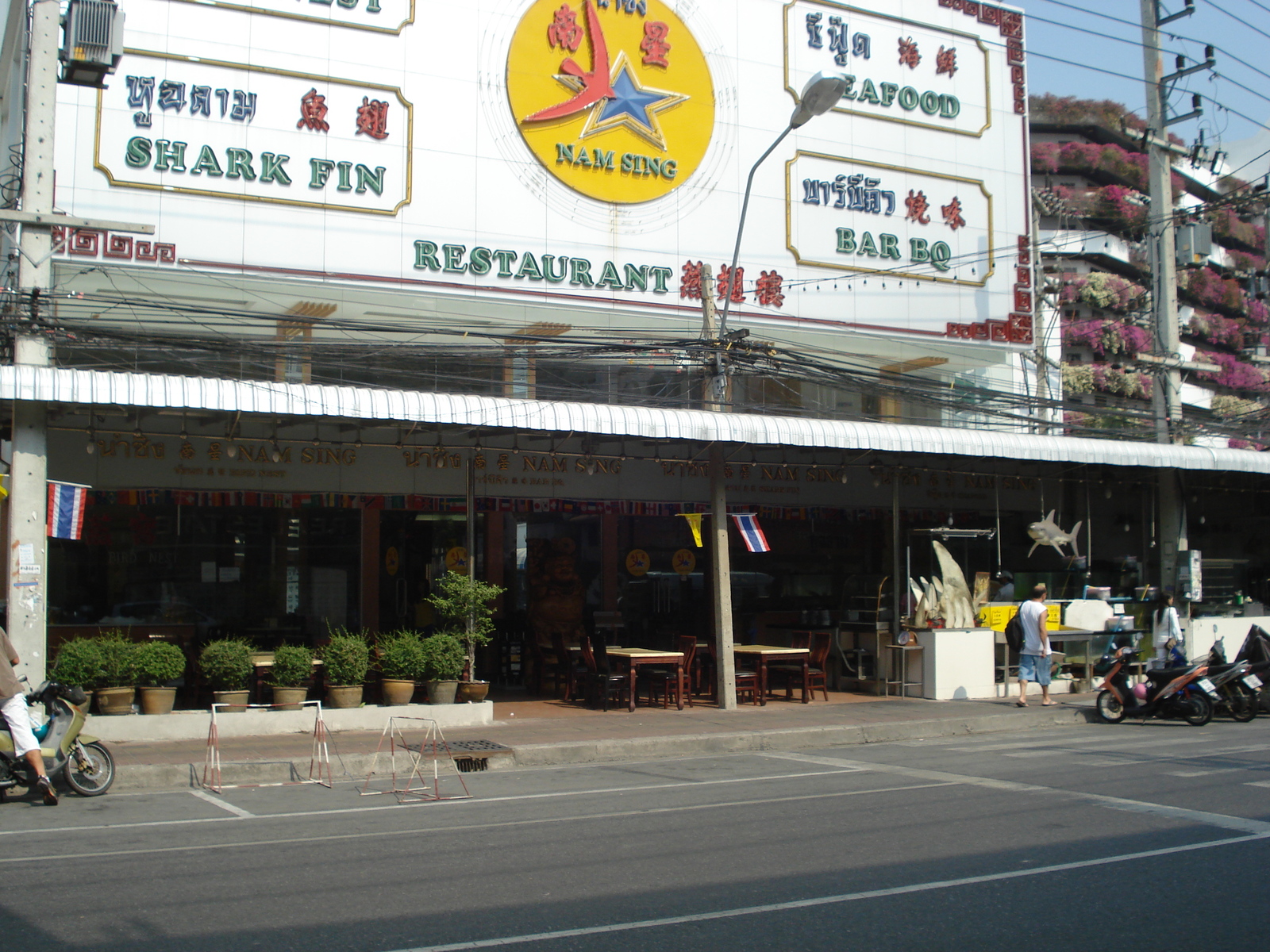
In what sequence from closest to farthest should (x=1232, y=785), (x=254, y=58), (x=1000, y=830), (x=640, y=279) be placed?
(x=1000, y=830), (x=1232, y=785), (x=254, y=58), (x=640, y=279)

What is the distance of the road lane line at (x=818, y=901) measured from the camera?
563cm

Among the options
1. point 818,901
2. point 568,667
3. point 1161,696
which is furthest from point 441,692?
point 1161,696

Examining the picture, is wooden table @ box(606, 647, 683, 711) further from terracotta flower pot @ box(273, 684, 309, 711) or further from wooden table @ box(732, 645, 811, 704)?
terracotta flower pot @ box(273, 684, 309, 711)

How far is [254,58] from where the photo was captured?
17609 millimetres

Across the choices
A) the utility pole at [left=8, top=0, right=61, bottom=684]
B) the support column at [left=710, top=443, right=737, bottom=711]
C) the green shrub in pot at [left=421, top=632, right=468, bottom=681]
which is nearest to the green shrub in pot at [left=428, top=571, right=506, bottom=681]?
the green shrub in pot at [left=421, top=632, right=468, bottom=681]

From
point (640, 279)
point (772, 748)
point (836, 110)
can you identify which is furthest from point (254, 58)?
point (772, 748)

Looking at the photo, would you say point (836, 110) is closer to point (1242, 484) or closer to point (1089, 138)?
point (1242, 484)

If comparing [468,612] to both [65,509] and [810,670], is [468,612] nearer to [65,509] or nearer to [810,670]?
[65,509]

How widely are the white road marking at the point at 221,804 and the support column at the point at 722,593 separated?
25.1 feet

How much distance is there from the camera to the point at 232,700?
13484 mm

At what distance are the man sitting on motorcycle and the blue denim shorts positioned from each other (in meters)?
12.8

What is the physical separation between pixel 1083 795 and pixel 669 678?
734 cm

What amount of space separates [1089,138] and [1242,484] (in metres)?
53.5

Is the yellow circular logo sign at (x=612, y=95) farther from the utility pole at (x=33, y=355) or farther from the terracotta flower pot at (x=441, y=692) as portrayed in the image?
the terracotta flower pot at (x=441, y=692)
